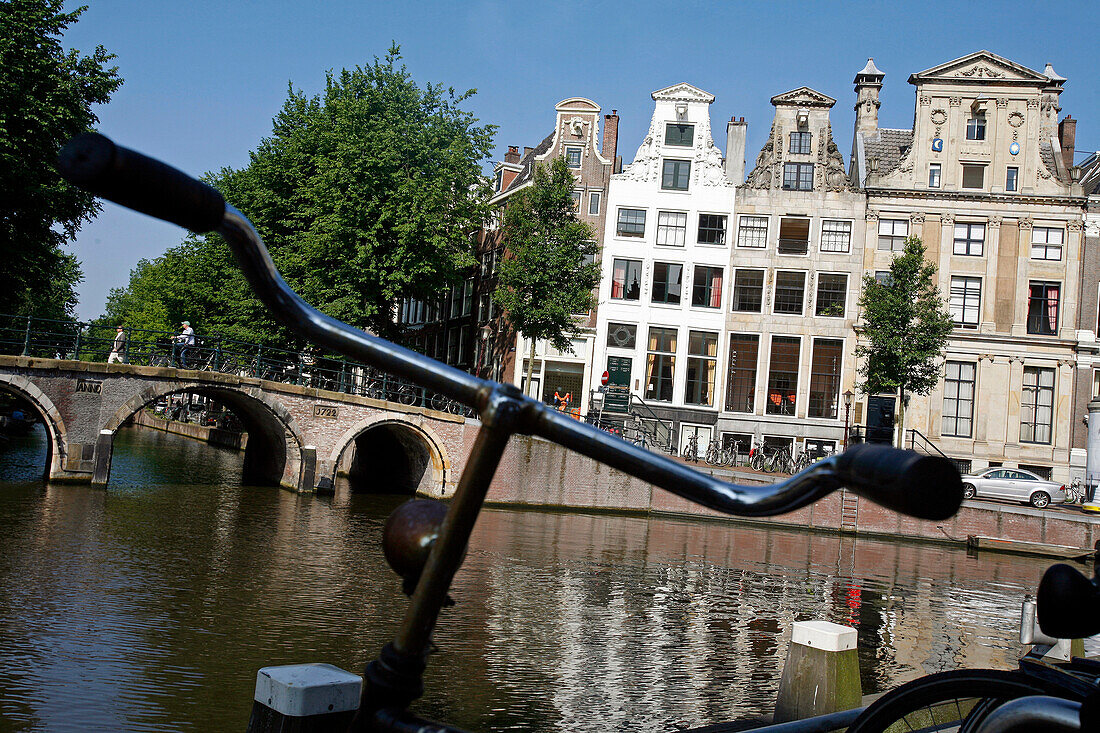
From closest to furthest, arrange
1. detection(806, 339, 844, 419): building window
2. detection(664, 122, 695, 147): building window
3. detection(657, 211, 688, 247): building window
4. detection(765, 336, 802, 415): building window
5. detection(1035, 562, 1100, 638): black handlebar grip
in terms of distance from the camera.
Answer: detection(1035, 562, 1100, 638): black handlebar grip
detection(806, 339, 844, 419): building window
detection(765, 336, 802, 415): building window
detection(657, 211, 688, 247): building window
detection(664, 122, 695, 147): building window

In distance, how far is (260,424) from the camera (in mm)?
24625

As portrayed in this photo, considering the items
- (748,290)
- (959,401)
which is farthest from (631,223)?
(959,401)

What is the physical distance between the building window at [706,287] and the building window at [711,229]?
3.41 ft

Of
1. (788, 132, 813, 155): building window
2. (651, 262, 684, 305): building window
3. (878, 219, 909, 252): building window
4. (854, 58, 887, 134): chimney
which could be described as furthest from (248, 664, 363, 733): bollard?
(854, 58, 887, 134): chimney

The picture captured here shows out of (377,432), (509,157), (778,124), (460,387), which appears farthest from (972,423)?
(460,387)

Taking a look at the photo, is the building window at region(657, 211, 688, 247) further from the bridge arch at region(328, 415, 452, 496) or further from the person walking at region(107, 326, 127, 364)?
the person walking at region(107, 326, 127, 364)

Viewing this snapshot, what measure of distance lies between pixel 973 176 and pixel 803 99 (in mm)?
6843

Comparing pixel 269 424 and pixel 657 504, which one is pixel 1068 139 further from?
pixel 269 424

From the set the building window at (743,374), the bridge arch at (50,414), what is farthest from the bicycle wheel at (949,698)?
the building window at (743,374)

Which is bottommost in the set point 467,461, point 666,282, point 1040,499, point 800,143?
point 1040,499

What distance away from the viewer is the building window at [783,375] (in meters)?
32.4

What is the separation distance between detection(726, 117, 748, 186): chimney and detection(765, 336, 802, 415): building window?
6777 millimetres

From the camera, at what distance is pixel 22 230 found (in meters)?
21.9

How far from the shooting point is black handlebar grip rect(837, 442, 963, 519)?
997 mm
